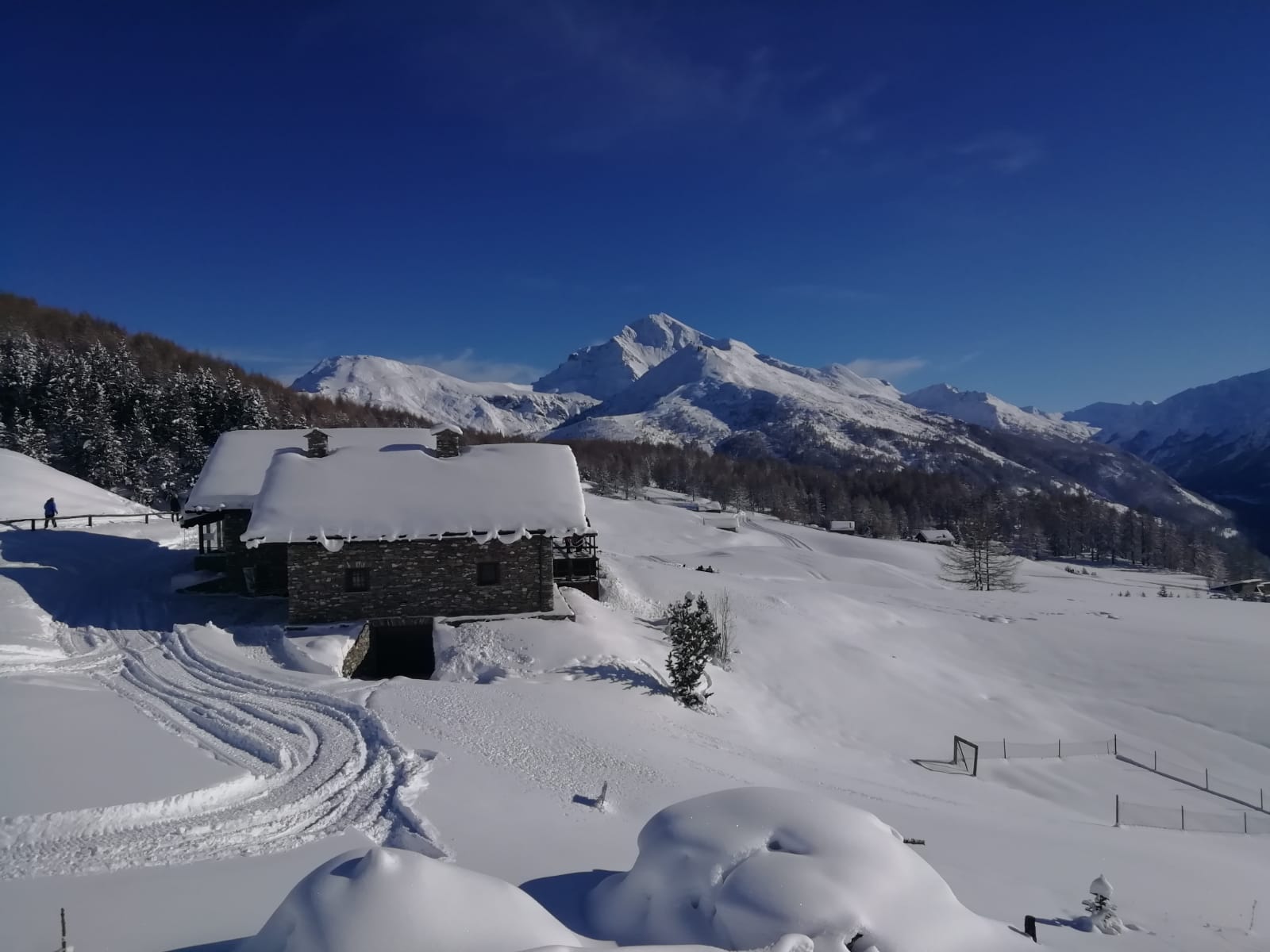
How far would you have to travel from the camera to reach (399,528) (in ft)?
73.3

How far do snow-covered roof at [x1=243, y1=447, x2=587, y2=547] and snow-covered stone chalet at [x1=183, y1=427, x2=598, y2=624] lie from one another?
0.04m

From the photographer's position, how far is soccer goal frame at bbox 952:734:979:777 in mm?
19938

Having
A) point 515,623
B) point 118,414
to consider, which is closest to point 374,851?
point 515,623

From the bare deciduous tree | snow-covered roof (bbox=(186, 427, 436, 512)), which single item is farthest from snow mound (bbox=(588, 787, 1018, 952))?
snow-covered roof (bbox=(186, 427, 436, 512))


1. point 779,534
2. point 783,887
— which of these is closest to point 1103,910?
point 783,887

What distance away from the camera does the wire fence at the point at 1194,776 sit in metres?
19.8

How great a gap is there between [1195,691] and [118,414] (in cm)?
8547

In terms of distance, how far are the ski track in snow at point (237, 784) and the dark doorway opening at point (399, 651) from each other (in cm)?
482

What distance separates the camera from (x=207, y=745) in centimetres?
1298

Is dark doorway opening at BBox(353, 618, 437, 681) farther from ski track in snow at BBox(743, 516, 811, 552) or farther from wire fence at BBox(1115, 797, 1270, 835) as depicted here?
ski track in snow at BBox(743, 516, 811, 552)

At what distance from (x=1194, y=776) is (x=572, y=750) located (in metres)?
19.3

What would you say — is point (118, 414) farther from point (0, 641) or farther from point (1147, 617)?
point (1147, 617)

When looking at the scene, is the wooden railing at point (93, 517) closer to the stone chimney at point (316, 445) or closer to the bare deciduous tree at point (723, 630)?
the stone chimney at point (316, 445)

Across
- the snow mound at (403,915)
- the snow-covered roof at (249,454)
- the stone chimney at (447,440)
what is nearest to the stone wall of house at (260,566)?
the snow-covered roof at (249,454)
